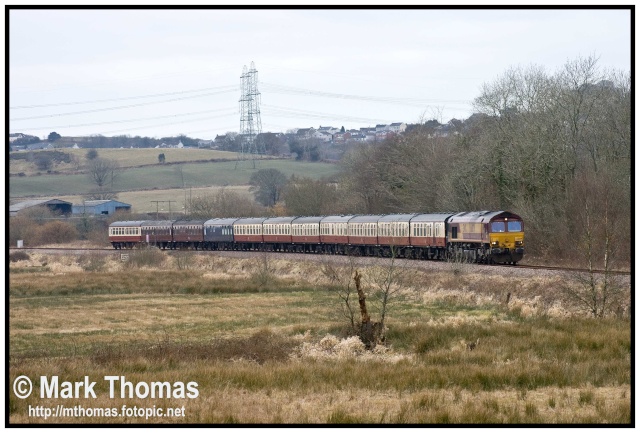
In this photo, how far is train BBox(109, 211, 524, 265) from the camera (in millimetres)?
46688

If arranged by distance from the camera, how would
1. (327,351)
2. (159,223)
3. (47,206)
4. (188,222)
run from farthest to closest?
(159,223) < (188,222) < (47,206) < (327,351)

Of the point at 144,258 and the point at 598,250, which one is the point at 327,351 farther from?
the point at 144,258

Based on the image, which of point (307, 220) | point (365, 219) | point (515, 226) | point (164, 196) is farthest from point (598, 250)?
point (164, 196)

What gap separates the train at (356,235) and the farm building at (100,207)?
9.18 ft

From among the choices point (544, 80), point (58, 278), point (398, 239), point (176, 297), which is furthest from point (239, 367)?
point (544, 80)

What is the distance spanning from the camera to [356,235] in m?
64.4

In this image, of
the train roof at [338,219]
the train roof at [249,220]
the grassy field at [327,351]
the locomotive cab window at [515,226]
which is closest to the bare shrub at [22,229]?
the grassy field at [327,351]

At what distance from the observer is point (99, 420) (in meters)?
14.3

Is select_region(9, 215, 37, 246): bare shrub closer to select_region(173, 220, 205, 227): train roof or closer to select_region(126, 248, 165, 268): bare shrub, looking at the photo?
select_region(126, 248, 165, 268): bare shrub

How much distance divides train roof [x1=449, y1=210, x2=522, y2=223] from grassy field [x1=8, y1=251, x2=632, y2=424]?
3.36 m

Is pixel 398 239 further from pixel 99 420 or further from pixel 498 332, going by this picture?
pixel 99 420

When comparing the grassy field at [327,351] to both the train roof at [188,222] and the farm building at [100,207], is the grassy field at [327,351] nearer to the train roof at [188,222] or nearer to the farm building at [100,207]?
the farm building at [100,207]

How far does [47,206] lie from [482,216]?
30457 mm

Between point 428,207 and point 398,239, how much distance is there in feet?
43.3
